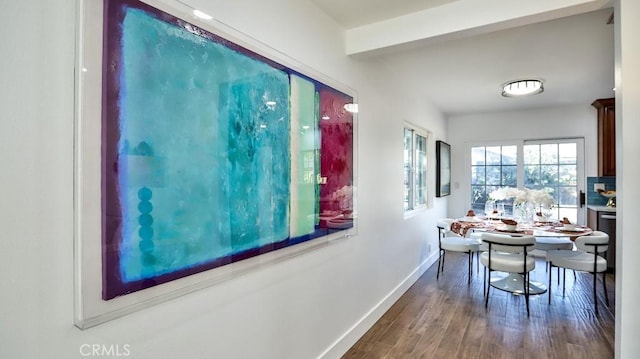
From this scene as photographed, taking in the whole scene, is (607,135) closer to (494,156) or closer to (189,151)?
(494,156)

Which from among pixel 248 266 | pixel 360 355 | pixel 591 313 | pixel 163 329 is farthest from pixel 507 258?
pixel 163 329

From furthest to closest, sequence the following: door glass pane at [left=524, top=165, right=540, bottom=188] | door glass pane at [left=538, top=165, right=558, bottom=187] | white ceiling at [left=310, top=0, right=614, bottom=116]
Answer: door glass pane at [left=524, top=165, right=540, bottom=188] < door glass pane at [left=538, top=165, right=558, bottom=187] < white ceiling at [left=310, top=0, right=614, bottom=116]

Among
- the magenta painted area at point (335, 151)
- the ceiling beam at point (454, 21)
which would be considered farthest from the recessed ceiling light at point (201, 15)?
the ceiling beam at point (454, 21)

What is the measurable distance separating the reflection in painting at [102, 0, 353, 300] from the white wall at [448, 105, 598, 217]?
4.96 m

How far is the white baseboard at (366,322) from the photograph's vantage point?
232 cm

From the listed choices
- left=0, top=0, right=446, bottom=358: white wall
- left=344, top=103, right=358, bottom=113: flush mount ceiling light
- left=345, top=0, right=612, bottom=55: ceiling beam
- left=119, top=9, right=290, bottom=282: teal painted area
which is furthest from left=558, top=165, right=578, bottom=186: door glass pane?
left=119, top=9, right=290, bottom=282: teal painted area

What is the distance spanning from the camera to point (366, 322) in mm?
2783

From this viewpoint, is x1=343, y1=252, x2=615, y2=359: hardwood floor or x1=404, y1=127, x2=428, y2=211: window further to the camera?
x1=404, y1=127, x2=428, y2=211: window

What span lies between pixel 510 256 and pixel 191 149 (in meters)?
3.46

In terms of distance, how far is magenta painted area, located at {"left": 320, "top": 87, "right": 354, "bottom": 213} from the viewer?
7.06ft

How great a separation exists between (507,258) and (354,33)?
2.73 meters

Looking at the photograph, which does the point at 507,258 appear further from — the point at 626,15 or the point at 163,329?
the point at 163,329

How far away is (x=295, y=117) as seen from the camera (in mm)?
1865

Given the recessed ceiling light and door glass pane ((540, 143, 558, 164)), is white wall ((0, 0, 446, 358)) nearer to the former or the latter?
the recessed ceiling light
